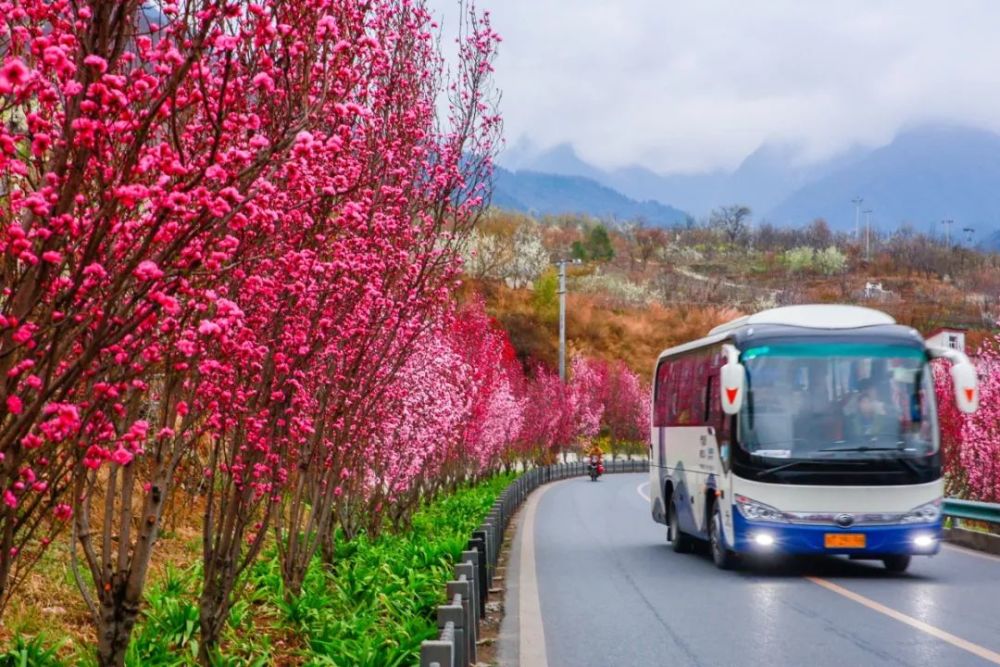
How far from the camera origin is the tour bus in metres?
14.1

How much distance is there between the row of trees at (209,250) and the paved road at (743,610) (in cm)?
281

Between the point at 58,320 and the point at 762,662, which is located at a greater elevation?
the point at 58,320

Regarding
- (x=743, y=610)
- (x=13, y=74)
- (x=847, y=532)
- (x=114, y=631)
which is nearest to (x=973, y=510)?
(x=847, y=532)

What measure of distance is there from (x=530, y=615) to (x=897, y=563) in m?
6.32

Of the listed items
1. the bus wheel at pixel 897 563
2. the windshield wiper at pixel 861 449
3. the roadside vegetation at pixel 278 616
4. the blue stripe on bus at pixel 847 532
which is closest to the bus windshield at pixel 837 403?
the windshield wiper at pixel 861 449

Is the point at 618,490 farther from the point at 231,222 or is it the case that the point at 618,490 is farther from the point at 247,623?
the point at 231,222

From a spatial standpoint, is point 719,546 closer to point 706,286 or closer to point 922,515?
point 922,515

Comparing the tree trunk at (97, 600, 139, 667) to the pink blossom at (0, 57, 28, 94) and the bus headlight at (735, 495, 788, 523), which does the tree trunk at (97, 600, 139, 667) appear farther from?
the bus headlight at (735, 495, 788, 523)

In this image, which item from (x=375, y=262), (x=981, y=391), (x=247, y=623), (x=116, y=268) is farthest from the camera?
(x=981, y=391)

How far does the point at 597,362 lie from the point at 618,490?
5194 centimetres

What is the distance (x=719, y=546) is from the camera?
622 inches

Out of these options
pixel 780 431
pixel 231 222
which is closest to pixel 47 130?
pixel 231 222

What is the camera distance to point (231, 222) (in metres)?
4.03

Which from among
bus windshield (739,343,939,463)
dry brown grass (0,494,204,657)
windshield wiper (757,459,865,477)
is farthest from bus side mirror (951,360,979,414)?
dry brown grass (0,494,204,657)
